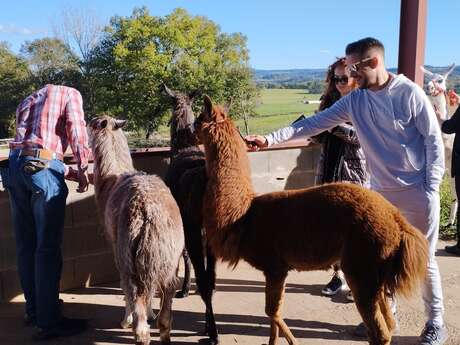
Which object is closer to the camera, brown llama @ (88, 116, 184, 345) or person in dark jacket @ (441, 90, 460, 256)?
brown llama @ (88, 116, 184, 345)

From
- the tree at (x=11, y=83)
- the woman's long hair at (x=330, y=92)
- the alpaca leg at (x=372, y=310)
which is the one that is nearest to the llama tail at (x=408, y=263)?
the alpaca leg at (x=372, y=310)

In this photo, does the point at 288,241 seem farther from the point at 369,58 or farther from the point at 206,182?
the point at 369,58

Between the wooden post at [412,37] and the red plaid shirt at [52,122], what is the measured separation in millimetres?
4194

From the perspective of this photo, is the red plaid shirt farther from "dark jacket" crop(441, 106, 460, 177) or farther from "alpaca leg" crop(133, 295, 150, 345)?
"dark jacket" crop(441, 106, 460, 177)

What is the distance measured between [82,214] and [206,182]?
5.59 ft

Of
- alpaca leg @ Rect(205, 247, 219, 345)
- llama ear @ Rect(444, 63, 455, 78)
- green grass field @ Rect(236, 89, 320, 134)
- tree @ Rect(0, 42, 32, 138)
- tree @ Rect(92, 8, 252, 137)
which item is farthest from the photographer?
tree @ Rect(92, 8, 252, 137)

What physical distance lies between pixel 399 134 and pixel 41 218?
2671mm

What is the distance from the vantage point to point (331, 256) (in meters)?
2.92

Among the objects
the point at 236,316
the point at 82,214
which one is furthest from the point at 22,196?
the point at 236,316

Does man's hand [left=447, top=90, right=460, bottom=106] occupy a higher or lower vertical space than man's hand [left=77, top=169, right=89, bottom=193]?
higher

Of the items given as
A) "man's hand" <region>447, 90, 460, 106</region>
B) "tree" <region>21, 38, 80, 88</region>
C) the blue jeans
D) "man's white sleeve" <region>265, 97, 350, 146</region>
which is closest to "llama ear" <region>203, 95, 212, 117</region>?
"man's white sleeve" <region>265, 97, 350, 146</region>

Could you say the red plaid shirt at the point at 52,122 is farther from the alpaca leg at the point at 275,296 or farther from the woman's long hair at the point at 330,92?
the woman's long hair at the point at 330,92

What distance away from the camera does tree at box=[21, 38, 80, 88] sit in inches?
1020

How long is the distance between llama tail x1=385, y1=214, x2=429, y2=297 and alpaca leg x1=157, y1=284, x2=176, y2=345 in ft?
4.75
